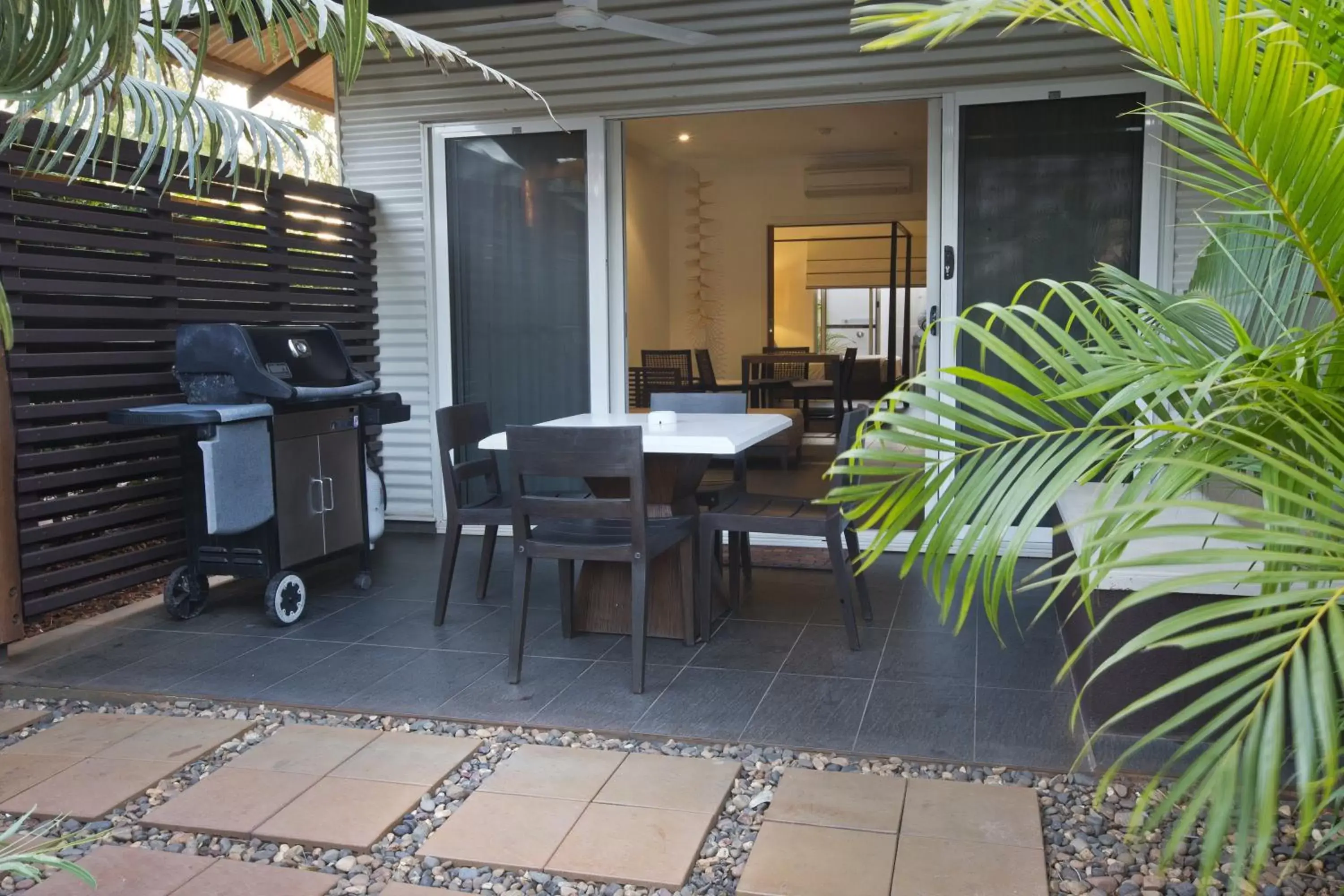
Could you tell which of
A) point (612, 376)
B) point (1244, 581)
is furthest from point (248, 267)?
point (1244, 581)

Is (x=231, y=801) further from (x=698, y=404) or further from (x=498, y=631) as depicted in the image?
(x=698, y=404)

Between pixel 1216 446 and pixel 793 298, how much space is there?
11773 mm

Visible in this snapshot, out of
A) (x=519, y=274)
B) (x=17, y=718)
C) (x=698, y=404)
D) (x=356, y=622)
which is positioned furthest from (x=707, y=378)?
(x=17, y=718)

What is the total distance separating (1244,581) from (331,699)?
2.87 m

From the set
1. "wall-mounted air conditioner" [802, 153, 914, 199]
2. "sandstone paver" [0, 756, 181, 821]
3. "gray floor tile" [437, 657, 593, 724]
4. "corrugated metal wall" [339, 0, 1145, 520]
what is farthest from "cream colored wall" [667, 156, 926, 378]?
"sandstone paver" [0, 756, 181, 821]

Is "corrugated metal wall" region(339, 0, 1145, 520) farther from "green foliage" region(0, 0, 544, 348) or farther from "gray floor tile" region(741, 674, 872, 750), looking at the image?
"gray floor tile" region(741, 674, 872, 750)

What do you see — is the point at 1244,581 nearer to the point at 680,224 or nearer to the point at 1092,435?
the point at 1092,435

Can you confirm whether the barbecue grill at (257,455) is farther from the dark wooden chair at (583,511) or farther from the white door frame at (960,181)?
the white door frame at (960,181)

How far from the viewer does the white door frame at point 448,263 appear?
19.2ft

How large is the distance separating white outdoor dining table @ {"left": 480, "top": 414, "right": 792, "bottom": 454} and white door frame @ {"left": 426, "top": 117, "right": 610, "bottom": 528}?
1082 millimetres

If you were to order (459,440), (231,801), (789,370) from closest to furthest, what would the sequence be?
(231,801), (459,440), (789,370)

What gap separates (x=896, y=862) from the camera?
2.29 m

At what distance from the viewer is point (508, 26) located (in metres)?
5.08

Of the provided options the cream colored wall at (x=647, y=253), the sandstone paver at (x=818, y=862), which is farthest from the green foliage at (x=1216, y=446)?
the cream colored wall at (x=647, y=253)
